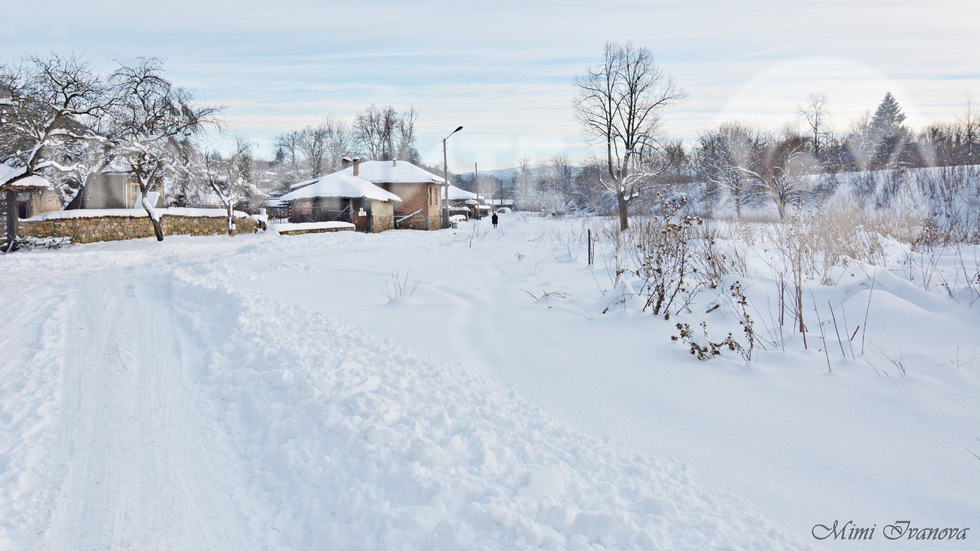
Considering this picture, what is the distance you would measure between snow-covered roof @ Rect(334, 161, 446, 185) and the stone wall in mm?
10824

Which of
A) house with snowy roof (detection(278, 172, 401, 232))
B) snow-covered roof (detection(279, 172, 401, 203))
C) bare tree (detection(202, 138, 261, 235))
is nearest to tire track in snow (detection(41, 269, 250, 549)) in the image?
bare tree (detection(202, 138, 261, 235))

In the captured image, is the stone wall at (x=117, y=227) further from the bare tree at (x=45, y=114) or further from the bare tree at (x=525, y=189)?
the bare tree at (x=525, y=189)

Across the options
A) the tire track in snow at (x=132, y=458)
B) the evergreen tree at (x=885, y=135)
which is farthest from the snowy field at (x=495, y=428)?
the evergreen tree at (x=885, y=135)

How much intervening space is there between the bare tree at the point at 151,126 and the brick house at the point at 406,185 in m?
Answer: 13.1

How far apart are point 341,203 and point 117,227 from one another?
12799mm

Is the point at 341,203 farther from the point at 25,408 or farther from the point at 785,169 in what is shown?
the point at 25,408

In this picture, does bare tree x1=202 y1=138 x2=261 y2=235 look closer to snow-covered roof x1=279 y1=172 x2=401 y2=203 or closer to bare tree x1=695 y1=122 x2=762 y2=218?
snow-covered roof x1=279 y1=172 x2=401 y2=203

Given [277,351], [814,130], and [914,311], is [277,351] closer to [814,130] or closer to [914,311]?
[914,311]

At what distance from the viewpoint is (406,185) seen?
38.0 m

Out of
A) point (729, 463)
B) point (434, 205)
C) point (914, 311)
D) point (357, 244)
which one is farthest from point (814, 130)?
point (729, 463)

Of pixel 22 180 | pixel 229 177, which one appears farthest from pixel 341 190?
pixel 22 180

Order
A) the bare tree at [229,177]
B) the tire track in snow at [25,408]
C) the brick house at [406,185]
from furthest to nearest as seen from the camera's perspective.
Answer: the brick house at [406,185], the bare tree at [229,177], the tire track in snow at [25,408]

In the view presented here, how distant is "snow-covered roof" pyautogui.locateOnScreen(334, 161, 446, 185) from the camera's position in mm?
37344

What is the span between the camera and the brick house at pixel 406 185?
3688 centimetres
